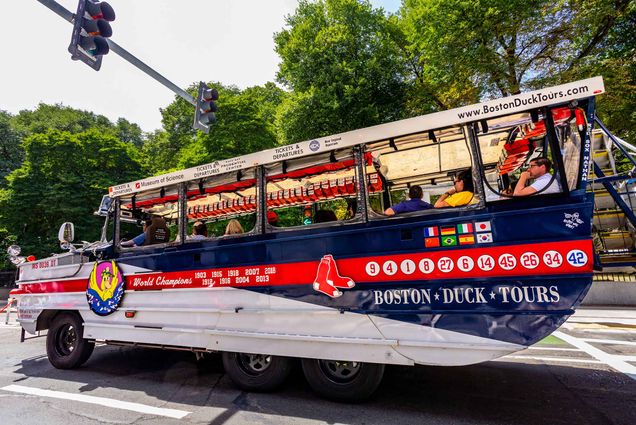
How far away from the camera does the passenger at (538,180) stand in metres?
3.21

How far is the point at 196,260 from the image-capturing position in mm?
4730

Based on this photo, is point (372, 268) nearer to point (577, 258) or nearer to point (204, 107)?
point (577, 258)

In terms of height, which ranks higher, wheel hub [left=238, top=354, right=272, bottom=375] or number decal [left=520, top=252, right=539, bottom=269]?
number decal [left=520, top=252, right=539, bottom=269]

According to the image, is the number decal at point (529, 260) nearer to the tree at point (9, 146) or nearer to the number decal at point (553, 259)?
the number decal at point (553, 259)

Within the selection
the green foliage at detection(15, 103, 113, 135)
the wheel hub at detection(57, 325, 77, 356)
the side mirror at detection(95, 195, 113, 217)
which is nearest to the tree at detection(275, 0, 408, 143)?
the side mirror at detection(95, 195, 113, 217)

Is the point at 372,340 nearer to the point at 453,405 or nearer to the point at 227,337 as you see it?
the point at 453,405

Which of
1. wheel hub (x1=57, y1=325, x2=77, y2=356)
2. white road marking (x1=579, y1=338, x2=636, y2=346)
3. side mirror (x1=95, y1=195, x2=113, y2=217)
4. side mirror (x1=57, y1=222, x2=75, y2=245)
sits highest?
side mirror (x1=95, y1=195, x2=113, y2=217)

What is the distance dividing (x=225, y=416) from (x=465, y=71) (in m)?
14.6

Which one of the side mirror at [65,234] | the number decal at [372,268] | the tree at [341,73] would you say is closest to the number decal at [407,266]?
the number decal at [372,268]

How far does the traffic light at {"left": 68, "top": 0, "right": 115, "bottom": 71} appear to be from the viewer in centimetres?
518

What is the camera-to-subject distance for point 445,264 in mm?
3469

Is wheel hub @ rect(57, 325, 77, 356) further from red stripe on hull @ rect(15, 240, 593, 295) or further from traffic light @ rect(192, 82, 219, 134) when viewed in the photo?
traffic light @ rect(192, 82, 219, 134)

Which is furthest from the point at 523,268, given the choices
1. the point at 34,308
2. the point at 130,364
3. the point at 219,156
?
the point at 219,156

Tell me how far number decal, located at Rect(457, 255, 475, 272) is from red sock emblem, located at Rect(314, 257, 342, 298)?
4.21ft
